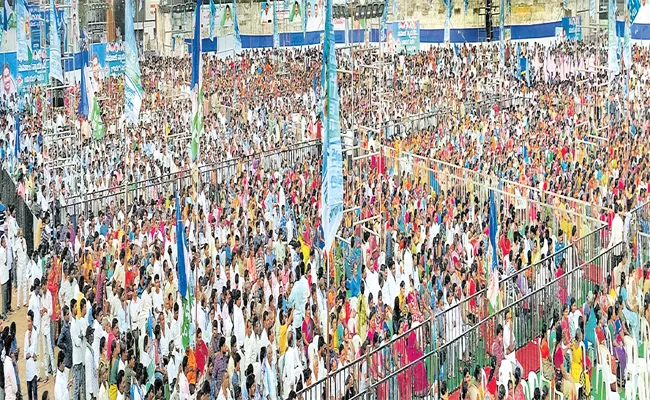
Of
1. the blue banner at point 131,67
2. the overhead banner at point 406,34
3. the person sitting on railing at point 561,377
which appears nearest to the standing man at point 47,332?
the blue banner at point 131,67

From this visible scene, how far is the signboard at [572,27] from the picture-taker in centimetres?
3906

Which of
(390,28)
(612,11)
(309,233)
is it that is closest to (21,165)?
(309,233)

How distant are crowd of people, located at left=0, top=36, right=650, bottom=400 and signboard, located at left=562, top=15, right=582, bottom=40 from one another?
9.70 meters

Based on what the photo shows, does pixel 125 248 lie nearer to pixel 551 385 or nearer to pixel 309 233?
pixel 309 233

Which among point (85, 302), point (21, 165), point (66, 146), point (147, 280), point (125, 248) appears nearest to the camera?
point (85, 302)

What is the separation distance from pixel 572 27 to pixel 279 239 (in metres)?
27.2

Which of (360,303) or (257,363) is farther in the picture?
(360,303)

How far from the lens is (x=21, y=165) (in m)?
20.9

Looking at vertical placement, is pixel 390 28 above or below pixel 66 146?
above

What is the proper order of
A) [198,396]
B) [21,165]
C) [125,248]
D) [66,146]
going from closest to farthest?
[198,396] < [125,248] < [21,165] < [66,146]

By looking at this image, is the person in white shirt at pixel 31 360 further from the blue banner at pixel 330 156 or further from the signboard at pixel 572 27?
the signboard at pixel 572 27

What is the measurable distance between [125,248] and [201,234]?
63.7 inches

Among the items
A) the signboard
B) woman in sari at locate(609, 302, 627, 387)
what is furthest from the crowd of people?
the signboard

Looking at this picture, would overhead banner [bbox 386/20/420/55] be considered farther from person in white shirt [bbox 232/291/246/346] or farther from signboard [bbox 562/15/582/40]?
person in white shirt [bbox 232/291/246/346]
